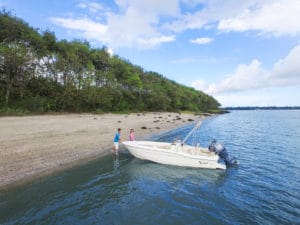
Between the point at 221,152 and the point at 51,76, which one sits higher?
the point at 51,76

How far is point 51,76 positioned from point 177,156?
1630 inches

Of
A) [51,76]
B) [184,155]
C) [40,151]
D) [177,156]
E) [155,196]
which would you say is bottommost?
[155,196]

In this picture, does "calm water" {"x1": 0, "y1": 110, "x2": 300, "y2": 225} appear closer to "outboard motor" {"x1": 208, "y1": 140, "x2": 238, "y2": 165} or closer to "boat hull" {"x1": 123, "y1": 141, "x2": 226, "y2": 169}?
"boat hull" {"x1": 123, "y1": 141, "x2": 226, "y2": 169}

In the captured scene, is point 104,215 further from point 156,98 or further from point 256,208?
point 156,98

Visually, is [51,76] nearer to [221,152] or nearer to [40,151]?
[40,151]

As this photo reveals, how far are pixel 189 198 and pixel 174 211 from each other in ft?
5.05

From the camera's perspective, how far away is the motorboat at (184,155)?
14344mm

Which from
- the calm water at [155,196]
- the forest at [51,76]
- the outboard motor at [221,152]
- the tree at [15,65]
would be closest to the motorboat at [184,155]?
the outboard motor at [221,152]

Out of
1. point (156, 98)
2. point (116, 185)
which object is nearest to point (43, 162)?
point (116, 185)

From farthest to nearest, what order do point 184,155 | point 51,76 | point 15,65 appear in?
point 51,76, point 15,65, point 184,155

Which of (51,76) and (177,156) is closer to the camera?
(177,156)

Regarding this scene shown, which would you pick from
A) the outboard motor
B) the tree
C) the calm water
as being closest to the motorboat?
the outboard motor

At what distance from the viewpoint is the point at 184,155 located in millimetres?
14445

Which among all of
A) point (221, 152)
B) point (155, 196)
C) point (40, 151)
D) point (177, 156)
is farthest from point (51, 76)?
point (155, 196)
